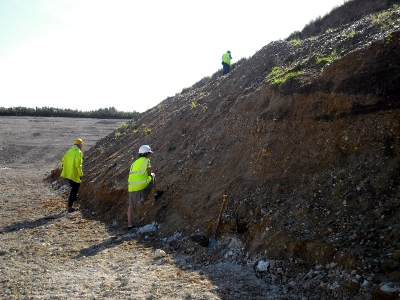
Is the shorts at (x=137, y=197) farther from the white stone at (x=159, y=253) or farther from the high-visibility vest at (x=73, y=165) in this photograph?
the high-visibility vest at (x=73, y=165)

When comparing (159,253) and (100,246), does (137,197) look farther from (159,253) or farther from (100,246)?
(159,253)

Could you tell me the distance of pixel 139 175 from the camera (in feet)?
24.6

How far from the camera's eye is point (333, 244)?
14.8 ft

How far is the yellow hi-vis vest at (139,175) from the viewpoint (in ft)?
24.4

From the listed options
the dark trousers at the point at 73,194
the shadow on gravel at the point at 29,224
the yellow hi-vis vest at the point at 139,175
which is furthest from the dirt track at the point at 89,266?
the yellow hi-vis vest at the point at 139,175

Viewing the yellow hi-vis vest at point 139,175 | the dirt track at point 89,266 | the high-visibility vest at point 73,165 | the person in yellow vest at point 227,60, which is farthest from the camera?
the person in yellow vest at point 227,60

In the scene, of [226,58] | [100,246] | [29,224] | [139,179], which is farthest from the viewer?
[226,58]

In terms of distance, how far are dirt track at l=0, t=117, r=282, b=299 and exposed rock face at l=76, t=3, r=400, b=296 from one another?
60cm

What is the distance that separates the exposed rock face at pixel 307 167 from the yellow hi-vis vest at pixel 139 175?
0.53 meters

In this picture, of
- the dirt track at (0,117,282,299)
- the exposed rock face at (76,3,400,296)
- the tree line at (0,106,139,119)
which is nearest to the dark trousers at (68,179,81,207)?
the dirt track at (0,117,282,299)

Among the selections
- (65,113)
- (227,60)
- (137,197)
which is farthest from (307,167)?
(65,113)

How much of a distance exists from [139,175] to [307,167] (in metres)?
3.29

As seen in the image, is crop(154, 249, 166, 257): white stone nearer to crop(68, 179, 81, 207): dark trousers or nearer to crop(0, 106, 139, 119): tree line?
crop(68, 179, 81, 207): dark trousers

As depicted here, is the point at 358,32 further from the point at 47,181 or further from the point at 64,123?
the point at 64,123
